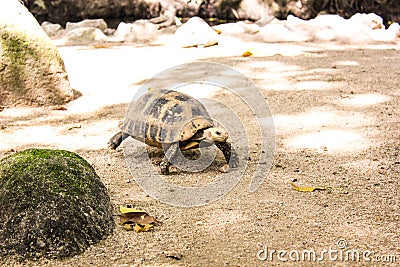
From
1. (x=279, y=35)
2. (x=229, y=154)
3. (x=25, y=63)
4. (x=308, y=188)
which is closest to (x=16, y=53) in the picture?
(x=25, y=63)

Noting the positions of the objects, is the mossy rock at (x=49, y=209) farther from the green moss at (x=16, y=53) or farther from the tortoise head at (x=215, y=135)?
the green moss at (x=16, y=53)

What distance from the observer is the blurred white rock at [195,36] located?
775cm

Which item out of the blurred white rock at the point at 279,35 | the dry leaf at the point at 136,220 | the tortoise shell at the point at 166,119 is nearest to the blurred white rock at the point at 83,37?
the blurred white rock at the point at 279,35

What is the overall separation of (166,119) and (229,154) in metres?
0.44

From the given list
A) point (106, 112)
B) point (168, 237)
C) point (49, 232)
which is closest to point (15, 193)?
point (49, 232)

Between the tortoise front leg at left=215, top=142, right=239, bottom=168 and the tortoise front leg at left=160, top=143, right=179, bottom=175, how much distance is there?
0.85 feet

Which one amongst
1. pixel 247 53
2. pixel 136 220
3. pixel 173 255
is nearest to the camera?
pixel 173 255

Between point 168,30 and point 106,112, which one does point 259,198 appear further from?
point 168,30

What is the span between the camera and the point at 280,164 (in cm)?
354

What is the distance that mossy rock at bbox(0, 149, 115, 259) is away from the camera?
235 centimetres

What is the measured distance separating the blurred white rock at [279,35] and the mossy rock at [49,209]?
5.75 metres

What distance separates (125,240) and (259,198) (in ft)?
2.63

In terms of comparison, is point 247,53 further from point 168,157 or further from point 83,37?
point 168,157

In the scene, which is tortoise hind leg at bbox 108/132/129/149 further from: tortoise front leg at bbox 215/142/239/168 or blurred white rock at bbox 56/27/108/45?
blurred white rock at bbox 56/27/108/45
